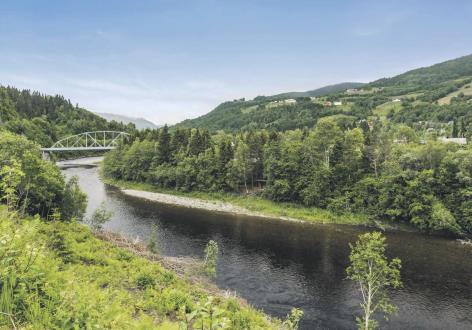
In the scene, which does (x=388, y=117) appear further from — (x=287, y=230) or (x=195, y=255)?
(x=195, y=255)

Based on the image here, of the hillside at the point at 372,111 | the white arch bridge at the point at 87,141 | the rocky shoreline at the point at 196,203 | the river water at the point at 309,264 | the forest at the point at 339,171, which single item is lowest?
the river water at the point at 309,264

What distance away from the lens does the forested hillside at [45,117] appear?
123000 millimetres

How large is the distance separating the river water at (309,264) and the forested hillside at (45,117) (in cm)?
9664

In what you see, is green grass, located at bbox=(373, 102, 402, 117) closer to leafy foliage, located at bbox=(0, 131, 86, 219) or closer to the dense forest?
the dense forest

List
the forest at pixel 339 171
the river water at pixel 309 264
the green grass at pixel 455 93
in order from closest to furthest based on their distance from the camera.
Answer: the river water at pixel 309 264, the forest at pixel 339 171, the green grass at pixel 455 93

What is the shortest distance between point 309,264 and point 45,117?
153m

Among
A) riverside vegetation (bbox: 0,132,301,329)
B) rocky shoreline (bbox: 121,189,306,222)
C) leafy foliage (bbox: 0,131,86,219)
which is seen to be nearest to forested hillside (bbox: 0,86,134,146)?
rocky shoreline (bbox: 121,189,306,222)

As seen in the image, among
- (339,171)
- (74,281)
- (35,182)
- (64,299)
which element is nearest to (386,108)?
(339,171)

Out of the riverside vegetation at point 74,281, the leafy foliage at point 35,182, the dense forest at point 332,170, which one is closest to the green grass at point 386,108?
the dense forest at point 332,170

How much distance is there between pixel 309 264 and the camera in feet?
100

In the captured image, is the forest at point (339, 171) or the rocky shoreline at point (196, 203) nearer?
the forest at point (339, 171)

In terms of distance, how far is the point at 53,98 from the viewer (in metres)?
169

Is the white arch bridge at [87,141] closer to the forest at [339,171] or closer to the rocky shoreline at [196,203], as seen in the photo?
the rocky shoreline at [196,203]

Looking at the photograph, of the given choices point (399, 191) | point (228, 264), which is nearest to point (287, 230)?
point (228, 264)
